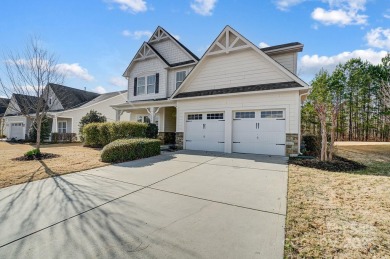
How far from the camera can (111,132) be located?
44.3ft

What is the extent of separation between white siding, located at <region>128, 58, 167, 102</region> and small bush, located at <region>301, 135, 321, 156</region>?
10.9 m

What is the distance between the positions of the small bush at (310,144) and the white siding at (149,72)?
1087 cm

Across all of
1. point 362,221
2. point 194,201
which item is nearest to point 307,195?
point 362,221

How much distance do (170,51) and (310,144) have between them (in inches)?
519

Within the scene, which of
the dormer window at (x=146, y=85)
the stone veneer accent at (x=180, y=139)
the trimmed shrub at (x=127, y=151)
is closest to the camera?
the trimmed shrub at (x=127, y=151)

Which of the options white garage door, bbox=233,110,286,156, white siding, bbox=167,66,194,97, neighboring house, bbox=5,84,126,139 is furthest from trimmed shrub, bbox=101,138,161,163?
neighboring house, bbox=5,84,126,139

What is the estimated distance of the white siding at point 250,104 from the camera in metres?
9.94

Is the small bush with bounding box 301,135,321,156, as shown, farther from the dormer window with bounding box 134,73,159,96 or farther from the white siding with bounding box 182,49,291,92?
the dormer window with bounding box 134,73,159,96

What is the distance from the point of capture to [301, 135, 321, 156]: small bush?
37.5 ft

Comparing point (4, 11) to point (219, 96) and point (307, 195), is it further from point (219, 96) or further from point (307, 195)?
Result: point (307, 195)

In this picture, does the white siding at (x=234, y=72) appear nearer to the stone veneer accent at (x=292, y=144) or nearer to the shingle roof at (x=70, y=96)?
the stone veneer accent at (x=292, y=144)

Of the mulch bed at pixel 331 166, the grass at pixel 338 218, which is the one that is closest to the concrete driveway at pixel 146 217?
the grass at pixel 338 218

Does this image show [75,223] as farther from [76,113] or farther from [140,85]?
[76,113]

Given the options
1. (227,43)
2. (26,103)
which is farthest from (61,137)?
(227,43)
